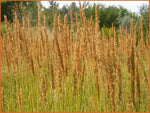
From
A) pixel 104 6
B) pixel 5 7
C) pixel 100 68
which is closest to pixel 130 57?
pixel 100 68

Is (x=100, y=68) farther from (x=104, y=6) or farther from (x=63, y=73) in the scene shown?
(x=104, y=6)

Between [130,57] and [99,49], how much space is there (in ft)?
0.66

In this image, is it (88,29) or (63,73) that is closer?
(63,73)

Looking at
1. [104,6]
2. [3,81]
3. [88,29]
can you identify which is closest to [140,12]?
[104,6]

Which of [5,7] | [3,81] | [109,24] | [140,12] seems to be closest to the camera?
[3,81]

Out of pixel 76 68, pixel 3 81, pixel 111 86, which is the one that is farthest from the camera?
pixel 3 81

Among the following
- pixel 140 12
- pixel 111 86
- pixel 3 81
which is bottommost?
pixel 3 81

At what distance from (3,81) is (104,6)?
950 cm

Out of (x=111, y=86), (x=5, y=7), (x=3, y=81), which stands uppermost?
(x=5, y=7)

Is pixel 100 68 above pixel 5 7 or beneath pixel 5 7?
beneath

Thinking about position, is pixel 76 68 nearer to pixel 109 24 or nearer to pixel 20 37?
pixel 20 37

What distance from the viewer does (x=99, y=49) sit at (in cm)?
126

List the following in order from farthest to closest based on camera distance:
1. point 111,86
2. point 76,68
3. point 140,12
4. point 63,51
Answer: point 140,12 → point 63,51 → point 76,68 → point 111,86

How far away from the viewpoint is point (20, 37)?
1.68 metres
